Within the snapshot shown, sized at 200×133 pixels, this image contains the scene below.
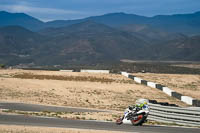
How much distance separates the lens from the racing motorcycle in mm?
21688

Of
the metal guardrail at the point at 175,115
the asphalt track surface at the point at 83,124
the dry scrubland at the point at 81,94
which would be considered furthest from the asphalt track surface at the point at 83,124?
the dry scrubland at the point at 81,94

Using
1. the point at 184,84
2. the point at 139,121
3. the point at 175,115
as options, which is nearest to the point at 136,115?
the point at 139,121

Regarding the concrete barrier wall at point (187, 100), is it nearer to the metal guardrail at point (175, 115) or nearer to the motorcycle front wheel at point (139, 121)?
the metal guardrail at point (175, 115)

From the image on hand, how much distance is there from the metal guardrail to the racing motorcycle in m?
3.06

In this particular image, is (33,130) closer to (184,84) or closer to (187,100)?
(187,100)

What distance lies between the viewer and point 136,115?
22.0 m

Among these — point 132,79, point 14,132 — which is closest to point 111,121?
point 14,132

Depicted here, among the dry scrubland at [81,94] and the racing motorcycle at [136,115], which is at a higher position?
the racing motorcycle at [136,115]

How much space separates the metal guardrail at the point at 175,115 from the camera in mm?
A: 23395

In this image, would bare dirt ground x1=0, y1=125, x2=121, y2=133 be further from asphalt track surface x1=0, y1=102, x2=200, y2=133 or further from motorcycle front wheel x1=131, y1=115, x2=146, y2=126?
motorcycle front wheel x1=131, y1=115, x2=146, y2=126

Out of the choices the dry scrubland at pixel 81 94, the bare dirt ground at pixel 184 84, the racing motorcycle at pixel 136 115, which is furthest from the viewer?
the bare dirt ground at pixel 184 84

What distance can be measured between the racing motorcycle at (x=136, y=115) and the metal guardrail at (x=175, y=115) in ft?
10.0

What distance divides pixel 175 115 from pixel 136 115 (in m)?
3.49

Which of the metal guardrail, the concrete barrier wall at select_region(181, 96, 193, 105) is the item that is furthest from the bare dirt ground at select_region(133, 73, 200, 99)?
the metal guardrail
